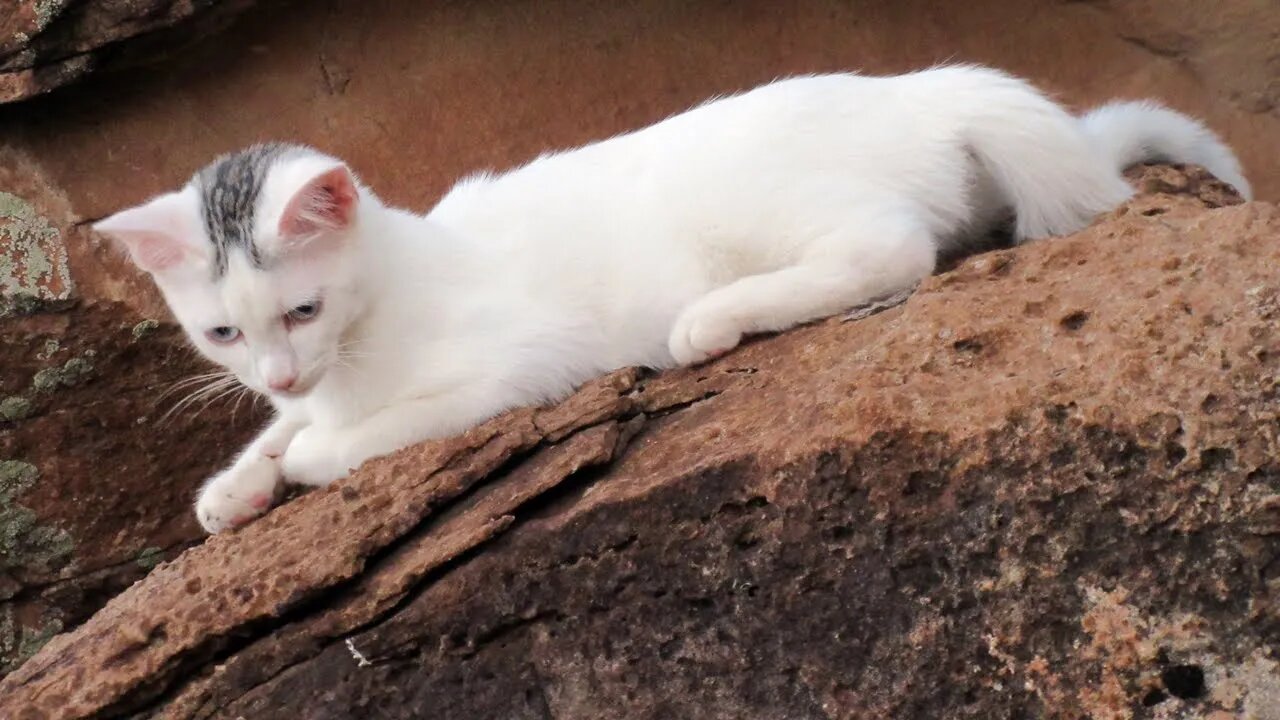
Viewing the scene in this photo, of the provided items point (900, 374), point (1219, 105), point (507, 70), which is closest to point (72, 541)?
point (507, 70)

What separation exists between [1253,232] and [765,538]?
3.27 ft

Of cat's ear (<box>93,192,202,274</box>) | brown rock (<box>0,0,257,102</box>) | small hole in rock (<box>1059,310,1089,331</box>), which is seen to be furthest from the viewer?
brown rock (<box>0,0,257,102</box>)

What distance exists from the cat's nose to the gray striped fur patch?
0.23 meters

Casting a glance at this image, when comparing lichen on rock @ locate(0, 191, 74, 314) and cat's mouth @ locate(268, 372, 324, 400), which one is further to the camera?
lichen on rock @ locate(0, 191, 74, 314)

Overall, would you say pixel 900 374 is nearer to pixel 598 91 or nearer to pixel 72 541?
pixel 598 91

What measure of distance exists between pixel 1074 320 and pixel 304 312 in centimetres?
153

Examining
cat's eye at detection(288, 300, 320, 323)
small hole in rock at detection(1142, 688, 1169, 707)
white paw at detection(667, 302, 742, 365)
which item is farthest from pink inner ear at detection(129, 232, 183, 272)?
small hole in rock at detection(1142, 688, 1169, 707)

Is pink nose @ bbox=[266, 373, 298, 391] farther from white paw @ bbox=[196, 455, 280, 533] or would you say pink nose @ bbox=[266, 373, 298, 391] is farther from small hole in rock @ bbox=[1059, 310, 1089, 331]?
small hole in rock @ bbox=[1059, 310, 1089, 331]

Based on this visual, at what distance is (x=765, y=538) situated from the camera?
6.75ft

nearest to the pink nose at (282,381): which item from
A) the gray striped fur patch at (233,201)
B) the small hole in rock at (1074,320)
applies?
the gray striped fur patch at (233,201)

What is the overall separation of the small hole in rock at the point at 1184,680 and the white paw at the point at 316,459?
65.0 inches

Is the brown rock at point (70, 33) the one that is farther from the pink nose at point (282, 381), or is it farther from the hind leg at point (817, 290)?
the hind leg at point (817, 290)

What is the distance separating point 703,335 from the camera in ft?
8.48

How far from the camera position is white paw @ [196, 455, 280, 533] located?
9.08 feet
